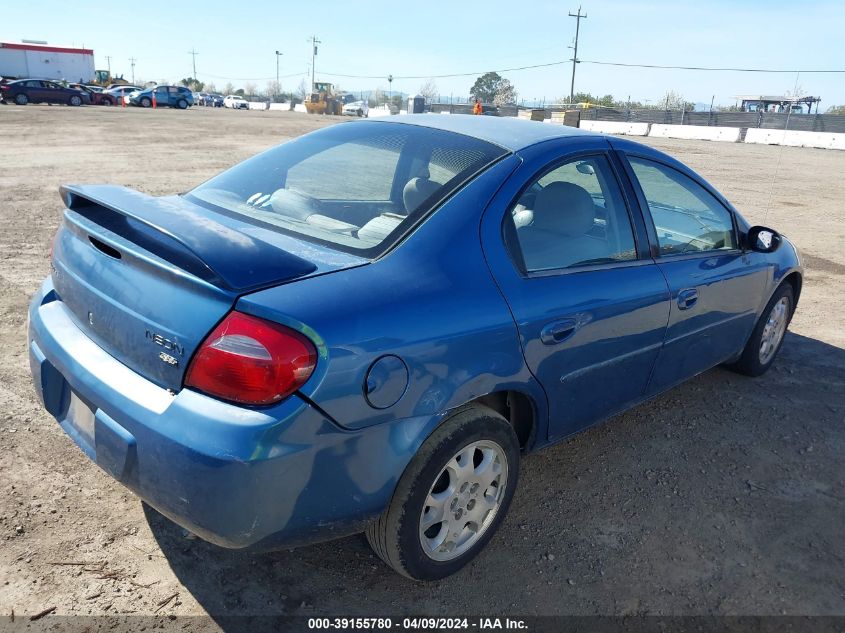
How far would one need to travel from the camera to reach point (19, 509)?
2.69 metres

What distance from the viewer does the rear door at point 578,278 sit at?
2.49 metres

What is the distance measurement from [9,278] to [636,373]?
4972 mm

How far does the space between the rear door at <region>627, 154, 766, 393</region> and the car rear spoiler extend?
192cm

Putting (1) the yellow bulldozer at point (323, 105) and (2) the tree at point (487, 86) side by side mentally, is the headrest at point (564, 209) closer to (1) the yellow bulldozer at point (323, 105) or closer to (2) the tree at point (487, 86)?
(1) the yellow bulldozer at point (323, 105)

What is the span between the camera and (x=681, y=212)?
3.59 meters

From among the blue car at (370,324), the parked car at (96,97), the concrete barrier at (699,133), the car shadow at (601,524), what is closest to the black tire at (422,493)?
the blue car at (370,324)

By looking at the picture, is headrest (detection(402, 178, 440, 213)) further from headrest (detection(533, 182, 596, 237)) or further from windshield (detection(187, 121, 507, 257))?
headrest (detection(533, 182, 596, 237))

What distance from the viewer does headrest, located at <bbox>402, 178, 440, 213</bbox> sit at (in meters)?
2.48

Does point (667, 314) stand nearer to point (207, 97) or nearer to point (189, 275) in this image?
point (189, 275)

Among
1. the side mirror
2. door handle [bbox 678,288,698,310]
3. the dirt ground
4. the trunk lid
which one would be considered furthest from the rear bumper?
the side mirror

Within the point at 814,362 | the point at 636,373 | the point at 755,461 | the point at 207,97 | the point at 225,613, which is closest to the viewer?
the point at 225,613

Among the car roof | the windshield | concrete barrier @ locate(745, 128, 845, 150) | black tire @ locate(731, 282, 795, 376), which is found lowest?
black tire @ locate(731, 282, 795, 376)

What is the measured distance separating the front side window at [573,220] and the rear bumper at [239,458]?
2.94 feet

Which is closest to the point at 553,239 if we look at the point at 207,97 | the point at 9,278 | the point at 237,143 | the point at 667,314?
the point at 667,314
